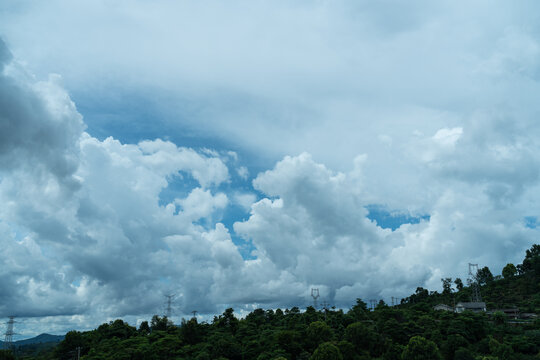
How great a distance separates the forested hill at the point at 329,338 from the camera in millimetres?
82750

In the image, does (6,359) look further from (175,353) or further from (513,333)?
(513,333)

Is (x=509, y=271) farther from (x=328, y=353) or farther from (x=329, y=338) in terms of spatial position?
(x=328, y=353)

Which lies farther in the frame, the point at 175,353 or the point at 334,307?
the point at 334,307

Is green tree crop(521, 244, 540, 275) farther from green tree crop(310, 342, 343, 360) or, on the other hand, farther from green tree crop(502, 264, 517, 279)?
green tree crop(310, 342, 343, 360)

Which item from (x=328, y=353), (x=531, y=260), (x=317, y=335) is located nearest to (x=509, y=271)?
(x=531, y=260)

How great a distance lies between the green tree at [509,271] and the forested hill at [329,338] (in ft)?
131

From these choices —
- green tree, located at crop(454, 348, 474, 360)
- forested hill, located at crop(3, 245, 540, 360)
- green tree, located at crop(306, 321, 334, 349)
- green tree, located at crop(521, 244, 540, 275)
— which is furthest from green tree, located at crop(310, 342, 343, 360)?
green tree, located at crop(521, 244, 540, 275)

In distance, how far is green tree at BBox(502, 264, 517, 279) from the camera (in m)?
179

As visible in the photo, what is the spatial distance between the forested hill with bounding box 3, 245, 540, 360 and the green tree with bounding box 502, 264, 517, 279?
39.8 m

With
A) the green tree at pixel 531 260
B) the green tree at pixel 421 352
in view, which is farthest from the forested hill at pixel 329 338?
the green tree at pixel 531 260

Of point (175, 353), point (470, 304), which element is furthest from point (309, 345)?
point (470, 304)

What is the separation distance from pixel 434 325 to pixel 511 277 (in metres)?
104

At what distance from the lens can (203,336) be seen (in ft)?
371

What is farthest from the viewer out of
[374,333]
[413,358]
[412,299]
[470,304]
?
[412,299]
